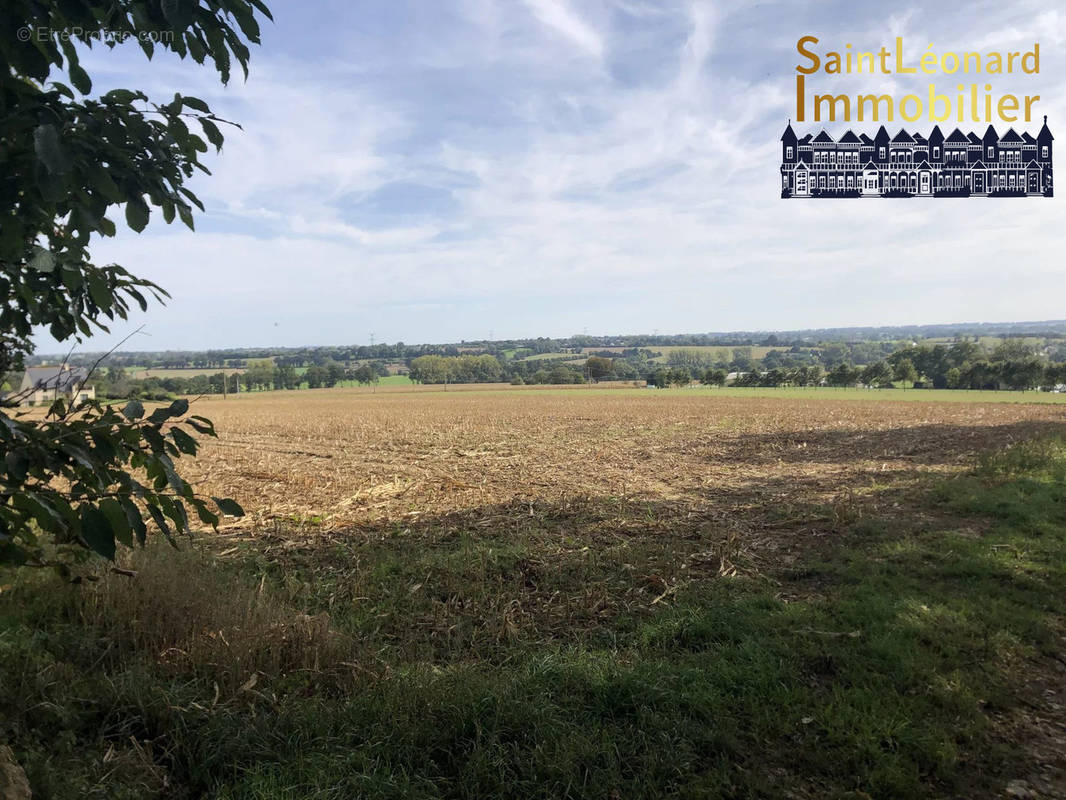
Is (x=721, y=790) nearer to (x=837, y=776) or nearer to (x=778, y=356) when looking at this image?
(x=837, y=776)

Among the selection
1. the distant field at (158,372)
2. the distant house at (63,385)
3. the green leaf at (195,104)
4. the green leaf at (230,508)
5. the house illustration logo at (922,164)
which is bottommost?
the green leaf at (230,508)

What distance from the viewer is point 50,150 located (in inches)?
65.9

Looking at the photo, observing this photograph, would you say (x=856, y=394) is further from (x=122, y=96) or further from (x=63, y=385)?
(x=122, y=96)

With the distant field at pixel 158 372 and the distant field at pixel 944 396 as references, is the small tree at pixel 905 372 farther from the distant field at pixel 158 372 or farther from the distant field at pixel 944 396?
the distant field at pixel 158 372

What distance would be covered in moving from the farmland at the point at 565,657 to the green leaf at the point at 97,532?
2.06 metres

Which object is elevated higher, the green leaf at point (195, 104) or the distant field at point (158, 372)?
the green leaf at point (195, 104)

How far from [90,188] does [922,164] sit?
31300mm

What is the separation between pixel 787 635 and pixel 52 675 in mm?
5872

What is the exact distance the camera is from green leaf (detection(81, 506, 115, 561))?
72.4 inches

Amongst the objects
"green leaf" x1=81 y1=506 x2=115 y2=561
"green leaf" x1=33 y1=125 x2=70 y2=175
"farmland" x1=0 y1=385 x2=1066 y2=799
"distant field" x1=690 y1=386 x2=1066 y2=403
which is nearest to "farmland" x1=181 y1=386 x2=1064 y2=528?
"farmland" x1=0 y1=385 x2=1066 y2=799

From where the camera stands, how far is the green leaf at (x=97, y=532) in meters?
1.84

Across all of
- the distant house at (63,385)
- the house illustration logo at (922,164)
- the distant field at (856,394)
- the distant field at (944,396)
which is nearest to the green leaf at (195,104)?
the distant house at (63,385)

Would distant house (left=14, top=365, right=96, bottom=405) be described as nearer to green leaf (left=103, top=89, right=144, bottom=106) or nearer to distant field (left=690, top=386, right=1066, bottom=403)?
green leaf (left=103, top=89, right=144, bottom=106)

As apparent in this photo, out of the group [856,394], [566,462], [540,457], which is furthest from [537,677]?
[856,394]
